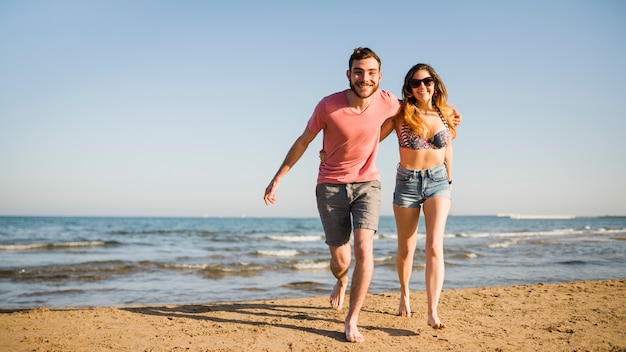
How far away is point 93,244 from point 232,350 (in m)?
21.3

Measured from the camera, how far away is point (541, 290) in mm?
6656

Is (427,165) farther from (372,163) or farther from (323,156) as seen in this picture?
(323,156)

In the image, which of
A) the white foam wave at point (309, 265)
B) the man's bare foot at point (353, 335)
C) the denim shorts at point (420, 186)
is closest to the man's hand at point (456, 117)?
the denim shorts at point (420, 186)

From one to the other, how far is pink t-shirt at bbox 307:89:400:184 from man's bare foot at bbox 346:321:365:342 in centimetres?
128

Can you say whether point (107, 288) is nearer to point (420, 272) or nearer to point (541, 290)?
point (420, 272)

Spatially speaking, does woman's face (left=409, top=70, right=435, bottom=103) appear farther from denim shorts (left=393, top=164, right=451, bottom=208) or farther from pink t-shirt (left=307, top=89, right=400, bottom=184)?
denim shorts (left=393, top=164, right=451, bottom=208)

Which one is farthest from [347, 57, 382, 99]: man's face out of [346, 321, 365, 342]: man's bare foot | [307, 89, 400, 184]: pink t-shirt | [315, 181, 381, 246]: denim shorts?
[346, 321, 365, 342]: man's bare foot

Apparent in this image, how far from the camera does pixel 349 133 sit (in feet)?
14.2

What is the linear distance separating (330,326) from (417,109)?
7.45ft

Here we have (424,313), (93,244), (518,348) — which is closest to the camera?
(518,348)

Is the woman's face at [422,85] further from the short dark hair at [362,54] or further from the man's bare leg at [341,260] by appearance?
the man's bare leg at [341,260]

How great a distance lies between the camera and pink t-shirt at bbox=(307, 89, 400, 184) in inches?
170

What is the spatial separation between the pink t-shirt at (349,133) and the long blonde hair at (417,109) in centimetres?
12

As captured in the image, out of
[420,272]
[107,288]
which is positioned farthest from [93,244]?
[420,272]
